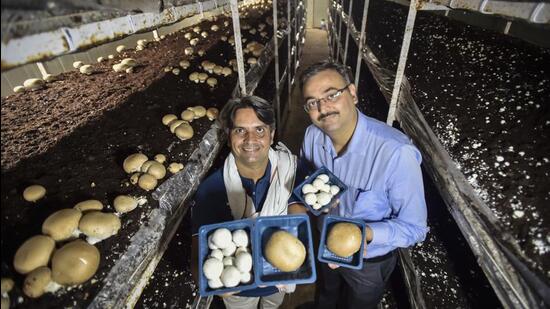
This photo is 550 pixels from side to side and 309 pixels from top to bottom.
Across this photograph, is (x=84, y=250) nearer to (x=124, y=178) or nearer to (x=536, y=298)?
(x=124, y=178)

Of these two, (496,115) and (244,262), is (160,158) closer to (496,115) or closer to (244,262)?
(244,262)

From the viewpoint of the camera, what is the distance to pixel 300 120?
243 inches

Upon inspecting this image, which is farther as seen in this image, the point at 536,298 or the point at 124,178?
the point at 124,178

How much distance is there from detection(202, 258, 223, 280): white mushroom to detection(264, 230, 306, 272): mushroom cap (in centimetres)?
23

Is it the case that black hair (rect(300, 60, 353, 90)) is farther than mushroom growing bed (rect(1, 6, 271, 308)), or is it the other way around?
black hair (rect(300, 60, 353, 90))

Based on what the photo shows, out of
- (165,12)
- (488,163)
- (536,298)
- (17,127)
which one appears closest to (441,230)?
(488,163)

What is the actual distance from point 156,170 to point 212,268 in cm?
82

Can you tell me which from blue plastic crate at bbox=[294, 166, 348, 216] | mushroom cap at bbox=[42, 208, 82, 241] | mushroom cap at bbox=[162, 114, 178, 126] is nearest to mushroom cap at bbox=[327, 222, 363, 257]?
blue plastic crate at bbox=[294, 166, 348, 216]

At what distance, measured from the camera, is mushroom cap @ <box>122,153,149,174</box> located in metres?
1.70

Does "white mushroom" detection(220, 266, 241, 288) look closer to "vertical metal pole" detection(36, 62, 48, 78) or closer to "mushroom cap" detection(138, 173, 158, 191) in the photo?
"mushroom cap" detection(138, 173, 158, 191)

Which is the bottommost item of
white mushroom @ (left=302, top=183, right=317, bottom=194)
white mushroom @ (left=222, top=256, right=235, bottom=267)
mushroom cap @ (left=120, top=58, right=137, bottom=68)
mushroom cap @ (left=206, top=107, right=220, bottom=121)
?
white mushroom @ (left=222, top=256, right=235, bottom=267)

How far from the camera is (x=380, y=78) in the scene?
325 cm

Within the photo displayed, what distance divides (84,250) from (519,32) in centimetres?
471

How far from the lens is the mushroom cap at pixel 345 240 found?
132cm
